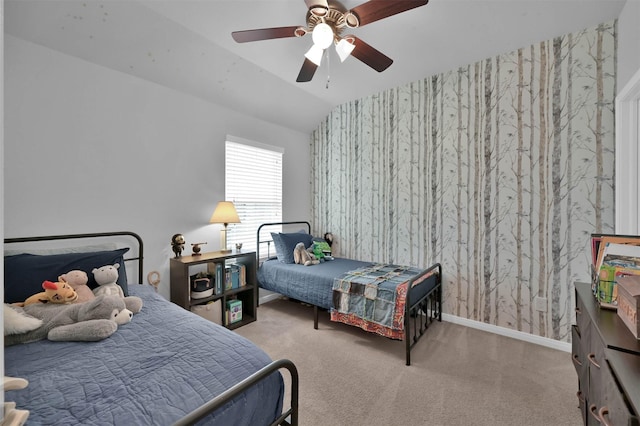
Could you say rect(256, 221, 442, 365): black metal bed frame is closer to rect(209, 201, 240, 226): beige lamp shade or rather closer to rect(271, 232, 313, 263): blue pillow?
rect(271, 232, 313, 263): blue pillow

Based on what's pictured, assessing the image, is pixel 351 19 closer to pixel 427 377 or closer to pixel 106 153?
pixel 106 153

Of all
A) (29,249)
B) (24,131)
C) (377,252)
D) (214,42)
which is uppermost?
(214,42)

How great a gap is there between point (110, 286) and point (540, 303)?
3.57m

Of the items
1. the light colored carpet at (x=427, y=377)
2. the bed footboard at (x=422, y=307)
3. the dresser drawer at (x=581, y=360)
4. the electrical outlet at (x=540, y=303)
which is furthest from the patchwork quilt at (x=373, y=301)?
the dresser drawer at (x=581, y=360)

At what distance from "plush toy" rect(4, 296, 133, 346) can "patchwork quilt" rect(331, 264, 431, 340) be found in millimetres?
1730

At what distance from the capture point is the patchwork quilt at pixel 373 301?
2447mm

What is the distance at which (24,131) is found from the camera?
2066mm

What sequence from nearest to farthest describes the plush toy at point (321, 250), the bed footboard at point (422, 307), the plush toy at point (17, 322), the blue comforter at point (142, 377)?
the blue comforter at point (142, 377)
the plush toy at point (17, 322)
the bed footboard at point (422, 307)
the plush toy at point (321, 250)

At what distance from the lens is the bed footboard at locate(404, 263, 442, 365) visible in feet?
7.86

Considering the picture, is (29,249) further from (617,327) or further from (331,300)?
(617,327)

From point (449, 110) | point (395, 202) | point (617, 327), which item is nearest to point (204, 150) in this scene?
point (395, 202)

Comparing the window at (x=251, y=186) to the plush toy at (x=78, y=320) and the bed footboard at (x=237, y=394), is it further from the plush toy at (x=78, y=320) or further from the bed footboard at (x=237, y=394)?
the bed footboard at (x=237, y=394)

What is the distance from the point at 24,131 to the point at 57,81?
46 centimetres

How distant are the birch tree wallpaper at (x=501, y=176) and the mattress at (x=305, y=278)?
0.77 meters
